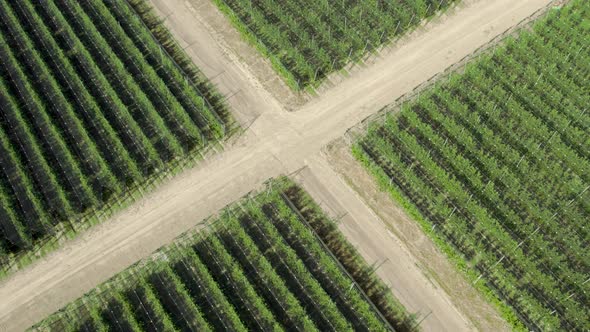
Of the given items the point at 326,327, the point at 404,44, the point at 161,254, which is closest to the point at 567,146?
the point at 404,44

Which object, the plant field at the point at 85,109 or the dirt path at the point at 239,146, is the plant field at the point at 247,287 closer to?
the dirt path at the point at 239,146

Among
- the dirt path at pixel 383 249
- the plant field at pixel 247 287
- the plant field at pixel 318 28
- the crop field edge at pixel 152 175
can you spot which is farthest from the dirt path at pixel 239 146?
the plant field at pixel 318 28

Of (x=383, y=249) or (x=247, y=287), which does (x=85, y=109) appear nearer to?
(x=247, y=287)

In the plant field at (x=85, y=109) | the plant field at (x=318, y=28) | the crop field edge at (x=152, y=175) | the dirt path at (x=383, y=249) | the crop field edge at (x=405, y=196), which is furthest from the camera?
the plant field at (x=318, y=28)

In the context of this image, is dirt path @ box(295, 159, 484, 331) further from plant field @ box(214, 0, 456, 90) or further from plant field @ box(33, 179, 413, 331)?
plant field @ box(214, 0, 456, 90)

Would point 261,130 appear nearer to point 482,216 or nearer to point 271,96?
point 271,96

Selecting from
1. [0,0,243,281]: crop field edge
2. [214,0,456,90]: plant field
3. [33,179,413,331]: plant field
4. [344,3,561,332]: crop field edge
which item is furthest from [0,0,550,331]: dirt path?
[214,0,456,90]: plant field

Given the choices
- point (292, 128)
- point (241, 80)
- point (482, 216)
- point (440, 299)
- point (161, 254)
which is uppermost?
point (241, 80)
